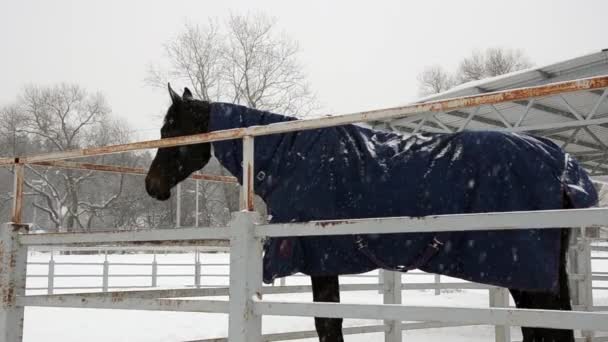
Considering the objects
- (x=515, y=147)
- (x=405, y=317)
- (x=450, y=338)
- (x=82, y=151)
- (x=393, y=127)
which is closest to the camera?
(x=405, y=317)

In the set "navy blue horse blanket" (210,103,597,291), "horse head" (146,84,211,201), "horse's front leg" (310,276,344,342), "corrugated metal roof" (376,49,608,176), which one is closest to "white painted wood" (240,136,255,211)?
"navy blue horse blanket" (210,103,597,291)

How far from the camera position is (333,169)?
302cm

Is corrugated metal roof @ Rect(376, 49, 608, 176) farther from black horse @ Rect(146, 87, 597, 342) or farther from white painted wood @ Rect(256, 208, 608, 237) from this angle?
white painted wood @ Rect(256, 208, 608, 237)

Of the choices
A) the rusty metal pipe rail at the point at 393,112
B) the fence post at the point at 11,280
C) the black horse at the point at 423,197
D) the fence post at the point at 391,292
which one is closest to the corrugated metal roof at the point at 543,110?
the fence post at the point at 391,292

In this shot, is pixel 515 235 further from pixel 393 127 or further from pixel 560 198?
pixel 393 127

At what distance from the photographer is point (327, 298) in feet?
10.6

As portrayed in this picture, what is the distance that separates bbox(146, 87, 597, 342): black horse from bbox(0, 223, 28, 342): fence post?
1454 mm

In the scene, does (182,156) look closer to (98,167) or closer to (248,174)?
(98,167)

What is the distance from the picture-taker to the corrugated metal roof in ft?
29.8

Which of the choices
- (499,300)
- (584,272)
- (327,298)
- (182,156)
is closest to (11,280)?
(182,156)

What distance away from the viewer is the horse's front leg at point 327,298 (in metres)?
3.24

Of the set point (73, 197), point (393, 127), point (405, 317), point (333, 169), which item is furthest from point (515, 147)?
point (73, 197)

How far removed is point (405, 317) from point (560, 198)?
1111 millimetres

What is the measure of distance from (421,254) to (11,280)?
7.45 ft
